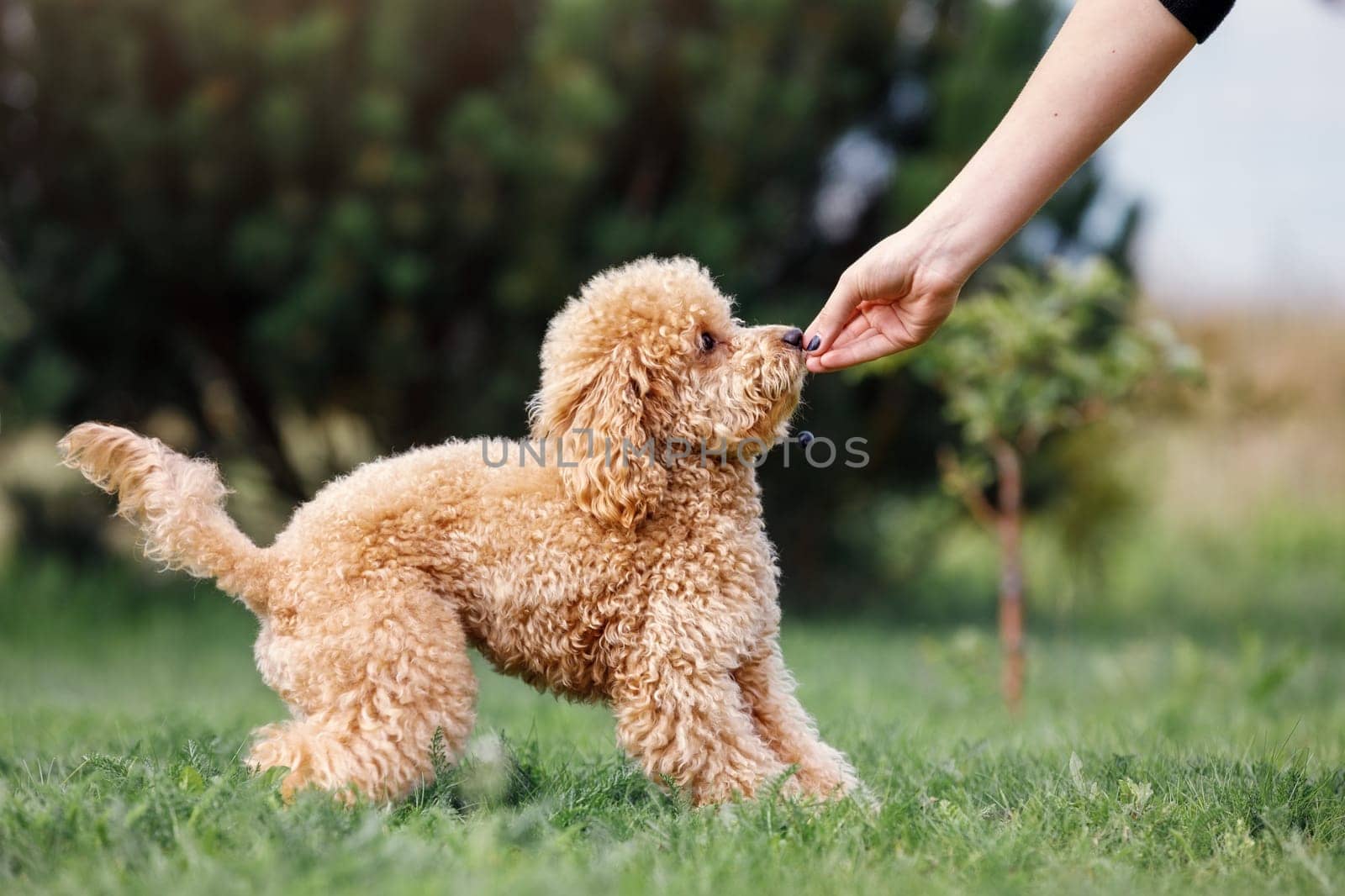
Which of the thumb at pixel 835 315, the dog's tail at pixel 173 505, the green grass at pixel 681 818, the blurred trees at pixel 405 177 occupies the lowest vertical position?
the green grass at pixel 681 818

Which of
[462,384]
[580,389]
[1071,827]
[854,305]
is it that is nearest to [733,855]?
[1071,827]

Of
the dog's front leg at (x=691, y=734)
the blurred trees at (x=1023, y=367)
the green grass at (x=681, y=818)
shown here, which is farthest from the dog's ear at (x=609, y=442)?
the blurred trees at (x=1023, y=367)

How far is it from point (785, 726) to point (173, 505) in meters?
1.52

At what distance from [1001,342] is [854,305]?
2186 millimetres

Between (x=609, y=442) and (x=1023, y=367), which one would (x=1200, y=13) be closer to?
(x=609, y=442)

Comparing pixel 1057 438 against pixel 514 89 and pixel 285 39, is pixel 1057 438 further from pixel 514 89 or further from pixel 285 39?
pixel 285 39

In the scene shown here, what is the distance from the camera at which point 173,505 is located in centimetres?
257

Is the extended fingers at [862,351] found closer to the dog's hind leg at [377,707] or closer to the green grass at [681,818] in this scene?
the green grass at [681,818]

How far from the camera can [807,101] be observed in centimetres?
716

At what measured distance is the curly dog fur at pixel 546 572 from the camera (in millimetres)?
2502

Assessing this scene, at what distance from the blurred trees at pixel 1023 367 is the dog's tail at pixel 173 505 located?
3.23 meters

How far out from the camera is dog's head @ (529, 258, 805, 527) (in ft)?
8.71

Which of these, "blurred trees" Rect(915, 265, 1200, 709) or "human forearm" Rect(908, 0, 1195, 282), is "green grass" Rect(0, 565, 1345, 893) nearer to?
"blurred trees" Rect(915, 265, 1200, 709)

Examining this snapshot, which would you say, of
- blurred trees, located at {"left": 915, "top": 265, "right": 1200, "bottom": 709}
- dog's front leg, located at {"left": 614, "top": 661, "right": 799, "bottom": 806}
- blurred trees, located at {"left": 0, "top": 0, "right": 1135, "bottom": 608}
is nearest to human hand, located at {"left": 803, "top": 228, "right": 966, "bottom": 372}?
dog's front leg, located at {"left": 614, "top": 661, "right": 799, "bottom": 806}
